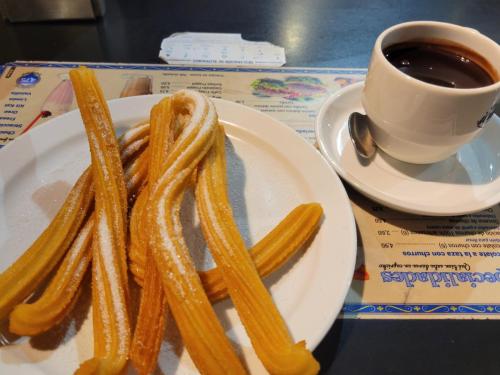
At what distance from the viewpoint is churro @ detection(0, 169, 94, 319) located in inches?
19.5

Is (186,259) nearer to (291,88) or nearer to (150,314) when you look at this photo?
(150,314)

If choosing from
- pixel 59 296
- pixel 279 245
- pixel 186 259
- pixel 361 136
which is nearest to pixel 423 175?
pixel 361 136

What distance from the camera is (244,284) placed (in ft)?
1.64

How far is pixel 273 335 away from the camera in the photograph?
46 centimetres

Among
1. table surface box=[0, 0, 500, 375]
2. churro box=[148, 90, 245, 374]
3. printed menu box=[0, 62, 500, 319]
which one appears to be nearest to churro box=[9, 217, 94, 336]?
churro box=[148, 90, 245, 374]

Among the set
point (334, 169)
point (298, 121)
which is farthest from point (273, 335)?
point (298, 121)

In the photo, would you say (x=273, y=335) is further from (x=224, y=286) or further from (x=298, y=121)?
(x=298, y=121)

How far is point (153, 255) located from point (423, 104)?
0.45m

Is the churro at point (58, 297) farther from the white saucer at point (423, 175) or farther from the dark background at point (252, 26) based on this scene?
the dark background at point (252, 26)

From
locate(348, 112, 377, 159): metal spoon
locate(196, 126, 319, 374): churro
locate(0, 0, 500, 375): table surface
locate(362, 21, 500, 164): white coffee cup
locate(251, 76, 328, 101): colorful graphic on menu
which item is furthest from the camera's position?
locate(0, 0, 500, 375): table surface

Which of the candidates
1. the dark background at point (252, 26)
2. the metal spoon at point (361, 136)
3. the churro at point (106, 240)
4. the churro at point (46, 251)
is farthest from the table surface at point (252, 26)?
the churro at point (46, 251)

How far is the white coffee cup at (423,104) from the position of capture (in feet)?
1.90

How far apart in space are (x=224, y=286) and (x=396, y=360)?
0.26 m

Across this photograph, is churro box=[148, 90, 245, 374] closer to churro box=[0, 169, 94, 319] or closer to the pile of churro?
the pile of churro
